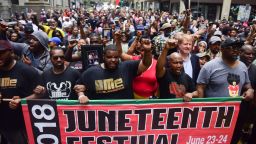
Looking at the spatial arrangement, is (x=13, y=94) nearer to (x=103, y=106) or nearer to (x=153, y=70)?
(x=103, y=106)

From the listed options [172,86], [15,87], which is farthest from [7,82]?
[172,86]

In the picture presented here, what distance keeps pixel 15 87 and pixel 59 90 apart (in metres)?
0.52

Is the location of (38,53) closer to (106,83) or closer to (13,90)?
(13,90)

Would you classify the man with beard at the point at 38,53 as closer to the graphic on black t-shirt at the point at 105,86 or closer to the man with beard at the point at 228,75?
the graphic on black t-shirt at the point at 105,86

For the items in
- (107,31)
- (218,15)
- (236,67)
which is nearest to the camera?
(236,67)

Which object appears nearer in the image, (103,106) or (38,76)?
(103,106)

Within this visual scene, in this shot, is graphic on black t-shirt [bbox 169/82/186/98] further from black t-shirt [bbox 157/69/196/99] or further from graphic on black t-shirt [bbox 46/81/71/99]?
graphic on black t-shirt [bbox 46/81/71/99]

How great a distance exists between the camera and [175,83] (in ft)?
12.4

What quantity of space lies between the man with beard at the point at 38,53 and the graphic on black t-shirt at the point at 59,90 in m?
0.97

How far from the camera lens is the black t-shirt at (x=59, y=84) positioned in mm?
3754

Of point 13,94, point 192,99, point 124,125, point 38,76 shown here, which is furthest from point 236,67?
point 13,94

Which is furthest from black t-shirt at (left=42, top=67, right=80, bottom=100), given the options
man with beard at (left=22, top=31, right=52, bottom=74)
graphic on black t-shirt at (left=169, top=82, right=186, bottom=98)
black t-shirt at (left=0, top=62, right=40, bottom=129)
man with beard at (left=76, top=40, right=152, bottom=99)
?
graphic on black t-shirt at (left=169, top=82, right=186, bottom=98)

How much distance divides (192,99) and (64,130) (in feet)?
4.99

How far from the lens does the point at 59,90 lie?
378cm
